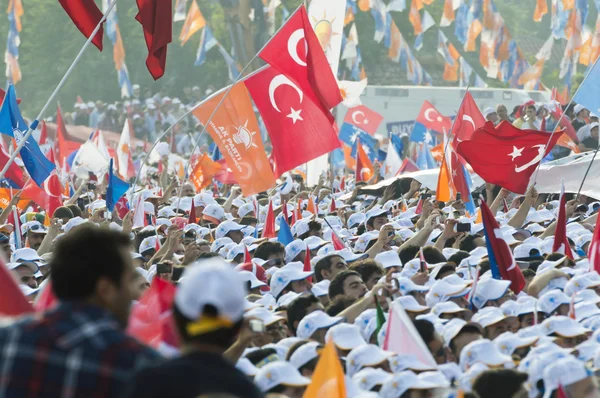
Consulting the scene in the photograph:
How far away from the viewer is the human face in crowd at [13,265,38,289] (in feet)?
28.3

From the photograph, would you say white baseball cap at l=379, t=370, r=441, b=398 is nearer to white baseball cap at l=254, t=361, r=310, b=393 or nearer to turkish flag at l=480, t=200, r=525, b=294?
white baseball cap at l=254, t=361, r=310, b=393

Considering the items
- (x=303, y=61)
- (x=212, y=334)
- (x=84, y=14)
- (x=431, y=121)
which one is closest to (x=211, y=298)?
(x=212, y=334)

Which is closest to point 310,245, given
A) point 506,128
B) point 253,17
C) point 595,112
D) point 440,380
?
point 506,128

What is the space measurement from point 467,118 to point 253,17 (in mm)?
26791

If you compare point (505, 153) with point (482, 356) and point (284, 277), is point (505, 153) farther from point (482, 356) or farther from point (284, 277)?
point (482, 356)

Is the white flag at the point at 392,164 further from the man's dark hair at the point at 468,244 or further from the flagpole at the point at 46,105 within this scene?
the flagpole at the point at 46,105

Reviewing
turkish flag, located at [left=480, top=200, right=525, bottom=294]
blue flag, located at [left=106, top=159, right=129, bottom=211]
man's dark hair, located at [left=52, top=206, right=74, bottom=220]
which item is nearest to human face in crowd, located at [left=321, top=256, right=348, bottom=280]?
turkish flag, located at [left=480, top=200, right=525, bottom=294]

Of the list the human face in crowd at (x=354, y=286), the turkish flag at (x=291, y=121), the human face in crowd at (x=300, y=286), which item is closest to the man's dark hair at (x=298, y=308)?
the human face in crowd at (x=354, y=286)

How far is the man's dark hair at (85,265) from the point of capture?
11.4ft

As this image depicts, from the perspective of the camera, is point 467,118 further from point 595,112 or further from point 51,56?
point 51,56

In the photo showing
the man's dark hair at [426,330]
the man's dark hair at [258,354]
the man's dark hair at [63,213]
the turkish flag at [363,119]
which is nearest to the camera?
the man's dark hair at [258,354]

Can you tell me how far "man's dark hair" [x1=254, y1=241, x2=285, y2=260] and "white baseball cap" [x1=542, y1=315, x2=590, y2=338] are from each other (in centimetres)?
376

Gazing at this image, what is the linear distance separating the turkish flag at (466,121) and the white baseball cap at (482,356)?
31.1 ft

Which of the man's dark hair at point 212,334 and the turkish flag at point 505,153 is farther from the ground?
Result: the man's dark hair at point 212,334
